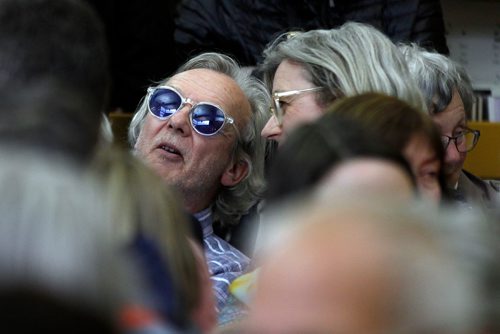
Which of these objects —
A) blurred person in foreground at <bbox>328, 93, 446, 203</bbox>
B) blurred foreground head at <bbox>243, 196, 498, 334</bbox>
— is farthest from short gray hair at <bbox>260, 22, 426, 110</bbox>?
blurred foreground head at <bbox>243, 196, 498, 334</bbox>

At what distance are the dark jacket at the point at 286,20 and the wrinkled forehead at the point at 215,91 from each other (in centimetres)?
48

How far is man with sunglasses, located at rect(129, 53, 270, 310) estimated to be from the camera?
2.96 m

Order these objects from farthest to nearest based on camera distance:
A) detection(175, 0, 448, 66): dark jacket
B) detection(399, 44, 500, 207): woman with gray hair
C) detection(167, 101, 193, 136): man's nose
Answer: detection(175, 0, 448, 66): dark jacket → detection(399, 44, 500, 207): woman with gray hair → detection(167, 101, 193, 136): man's nose

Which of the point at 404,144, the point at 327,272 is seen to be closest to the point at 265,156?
the point at 404,144

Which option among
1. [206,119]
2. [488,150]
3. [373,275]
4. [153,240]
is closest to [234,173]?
[206,119]

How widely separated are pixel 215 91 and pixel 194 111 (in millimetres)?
128

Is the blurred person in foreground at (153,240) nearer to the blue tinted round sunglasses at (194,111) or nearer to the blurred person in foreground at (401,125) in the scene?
the blurred person in foreground at (401,125)

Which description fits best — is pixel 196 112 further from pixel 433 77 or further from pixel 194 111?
pixel 433 77

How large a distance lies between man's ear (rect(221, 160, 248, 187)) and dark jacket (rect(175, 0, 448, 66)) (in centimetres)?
59

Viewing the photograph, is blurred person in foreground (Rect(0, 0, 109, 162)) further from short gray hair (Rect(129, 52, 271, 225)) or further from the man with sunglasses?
short gray hair (Rect(129, 52, 271, 225))

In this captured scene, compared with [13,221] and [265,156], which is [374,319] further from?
[265,156]

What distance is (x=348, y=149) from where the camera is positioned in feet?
5.02

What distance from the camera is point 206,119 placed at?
299cm

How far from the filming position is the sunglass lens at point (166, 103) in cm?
300
